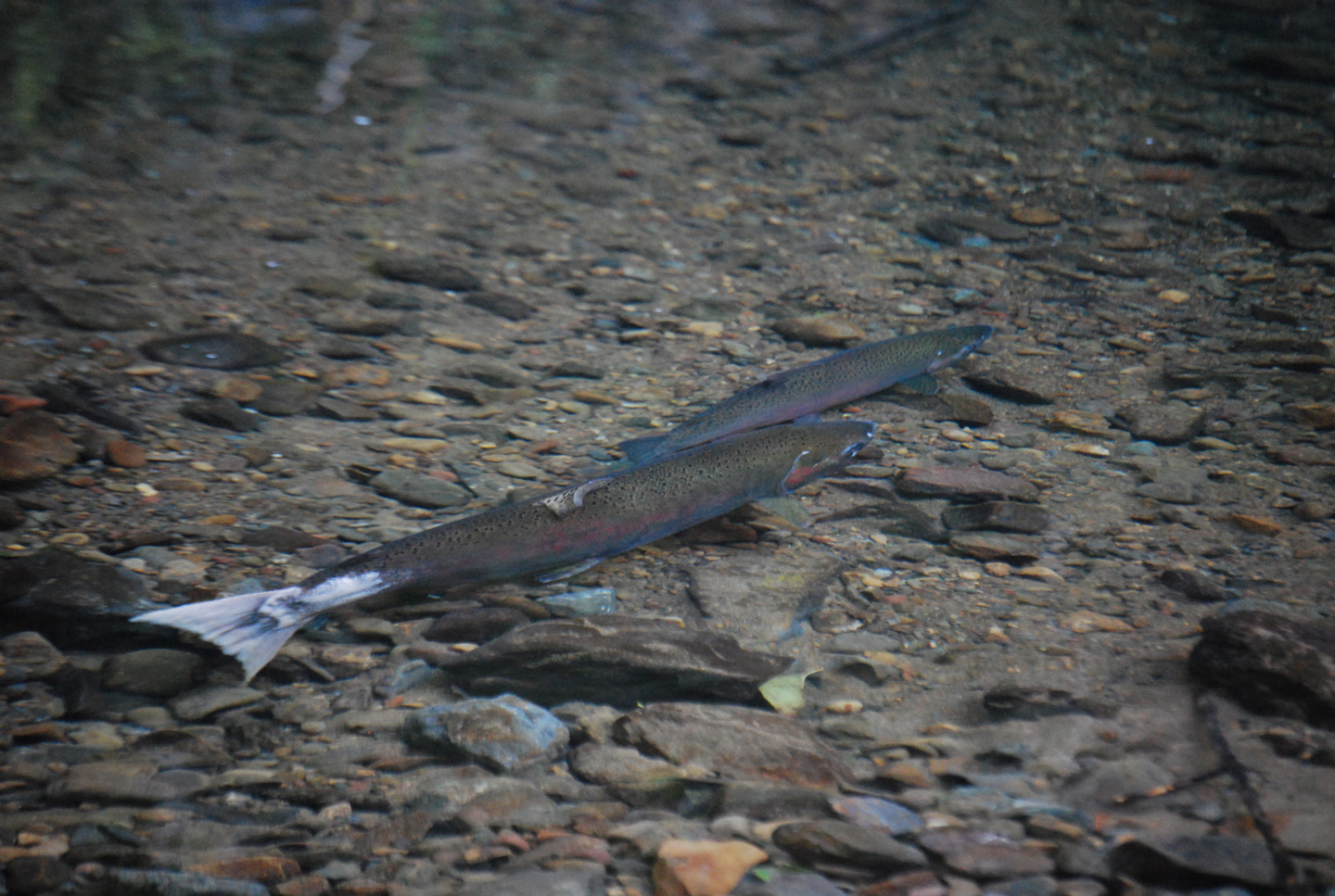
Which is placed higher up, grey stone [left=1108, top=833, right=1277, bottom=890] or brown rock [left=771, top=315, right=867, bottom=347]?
brown rock [left=771, top=315, right=867, bottom=347]

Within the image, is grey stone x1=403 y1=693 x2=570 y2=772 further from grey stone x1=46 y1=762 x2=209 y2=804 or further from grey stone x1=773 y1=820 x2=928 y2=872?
grey stone x1=773 y1=820 x2=928 y2=872

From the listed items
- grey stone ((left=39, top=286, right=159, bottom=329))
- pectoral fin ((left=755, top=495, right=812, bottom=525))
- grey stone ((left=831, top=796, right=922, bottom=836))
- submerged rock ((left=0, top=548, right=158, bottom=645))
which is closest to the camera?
grey stone ((left=831, top=796, right=922, bottom=836))

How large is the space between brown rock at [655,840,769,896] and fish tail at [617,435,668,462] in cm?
195

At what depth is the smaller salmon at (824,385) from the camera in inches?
157

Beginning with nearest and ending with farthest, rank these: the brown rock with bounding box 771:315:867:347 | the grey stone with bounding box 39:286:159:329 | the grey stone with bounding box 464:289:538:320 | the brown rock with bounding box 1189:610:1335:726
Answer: the brown rock with bounding box 1189:610:1335:726, the grey stone with bounding box 39:286:159:329, the brown rock with bounding box 771:315:867:347, the grey stone with bounding box 464:289:538:320

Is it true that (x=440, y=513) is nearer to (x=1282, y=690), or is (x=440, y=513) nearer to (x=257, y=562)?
(x=257, y=562)

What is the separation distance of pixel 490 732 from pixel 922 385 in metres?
2.94

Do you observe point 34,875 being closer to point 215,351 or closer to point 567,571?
point 567,571

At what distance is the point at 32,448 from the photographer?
355cm

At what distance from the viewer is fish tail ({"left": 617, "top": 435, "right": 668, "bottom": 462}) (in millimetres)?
3875

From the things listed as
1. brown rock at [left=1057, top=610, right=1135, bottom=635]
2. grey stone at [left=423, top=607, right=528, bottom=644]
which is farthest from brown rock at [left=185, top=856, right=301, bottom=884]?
brown rock at [left=1057, top=610, right=1135, bottom=635]

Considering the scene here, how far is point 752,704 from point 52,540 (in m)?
2.42

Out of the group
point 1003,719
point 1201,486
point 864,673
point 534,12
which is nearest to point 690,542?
point 864,673

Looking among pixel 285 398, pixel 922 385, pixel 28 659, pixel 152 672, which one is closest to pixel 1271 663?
pixel 922 385
